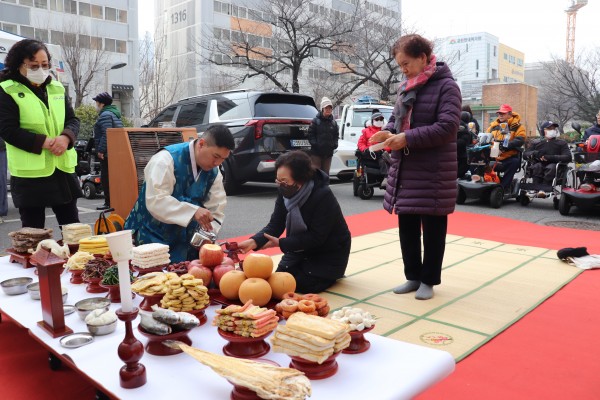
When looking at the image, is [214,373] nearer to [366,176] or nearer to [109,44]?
[366,176]

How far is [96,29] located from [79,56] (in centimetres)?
881

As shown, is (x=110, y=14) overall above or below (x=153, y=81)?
above

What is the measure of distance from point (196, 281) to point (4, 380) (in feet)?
3.41

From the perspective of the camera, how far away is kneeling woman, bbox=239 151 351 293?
10.1 feet

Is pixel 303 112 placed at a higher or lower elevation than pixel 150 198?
higher

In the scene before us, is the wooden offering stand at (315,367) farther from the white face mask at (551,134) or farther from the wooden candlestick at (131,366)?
the white face mask at (551,134)

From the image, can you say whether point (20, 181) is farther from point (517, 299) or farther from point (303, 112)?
point (303, 112)

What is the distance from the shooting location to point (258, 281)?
2.07m

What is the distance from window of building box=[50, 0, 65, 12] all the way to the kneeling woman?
1280 inches

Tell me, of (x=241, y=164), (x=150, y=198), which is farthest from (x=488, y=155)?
(x=150, y=198)


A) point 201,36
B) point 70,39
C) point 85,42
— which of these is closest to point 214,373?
point 70,39

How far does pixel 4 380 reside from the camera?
7.23 ft

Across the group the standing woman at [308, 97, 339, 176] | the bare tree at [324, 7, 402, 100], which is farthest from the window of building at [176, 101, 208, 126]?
the bare tree at [324, 7, 402, 100]

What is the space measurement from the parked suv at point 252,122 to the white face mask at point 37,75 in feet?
15.7
